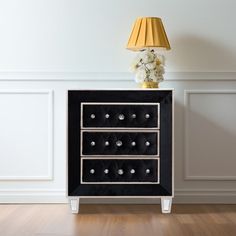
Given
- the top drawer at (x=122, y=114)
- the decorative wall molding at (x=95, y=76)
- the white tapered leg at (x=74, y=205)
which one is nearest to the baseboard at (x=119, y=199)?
the white tapered leg at (x=74, y=205)

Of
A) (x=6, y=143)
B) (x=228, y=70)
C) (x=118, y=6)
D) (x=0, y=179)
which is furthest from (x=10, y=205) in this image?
(x=228, y=70)

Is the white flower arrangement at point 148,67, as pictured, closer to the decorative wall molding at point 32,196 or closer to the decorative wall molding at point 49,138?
the decorative wall molding at point 49,138

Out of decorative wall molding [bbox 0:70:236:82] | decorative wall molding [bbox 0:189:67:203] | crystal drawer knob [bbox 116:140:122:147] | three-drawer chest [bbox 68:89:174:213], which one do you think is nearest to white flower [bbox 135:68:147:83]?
three-drawer chest [bbox 68:89:174:213]

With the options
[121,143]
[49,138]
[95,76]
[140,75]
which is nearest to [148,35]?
[140,75]

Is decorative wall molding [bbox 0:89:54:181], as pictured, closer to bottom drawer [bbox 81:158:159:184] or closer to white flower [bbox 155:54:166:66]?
bottom drawer [bbox 81:158:159:184]

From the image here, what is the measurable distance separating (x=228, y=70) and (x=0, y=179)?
66.8 inches

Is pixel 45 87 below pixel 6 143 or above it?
above

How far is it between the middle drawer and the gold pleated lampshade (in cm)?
54

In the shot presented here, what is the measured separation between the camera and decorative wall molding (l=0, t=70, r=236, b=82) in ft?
Answer: 11.1

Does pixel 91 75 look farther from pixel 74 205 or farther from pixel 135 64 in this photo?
pixel 74 205

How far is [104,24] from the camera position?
11.1ft

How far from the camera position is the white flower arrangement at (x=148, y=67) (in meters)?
3.11

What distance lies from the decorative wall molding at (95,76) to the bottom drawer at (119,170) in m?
0.63

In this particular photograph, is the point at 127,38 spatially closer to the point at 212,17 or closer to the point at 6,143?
the point at 212,17
